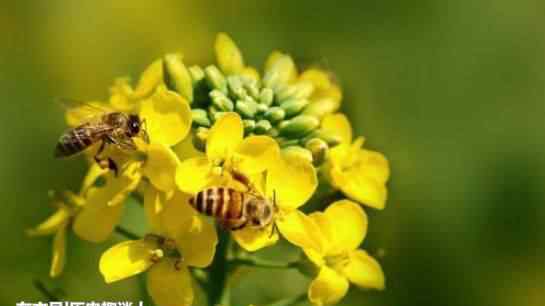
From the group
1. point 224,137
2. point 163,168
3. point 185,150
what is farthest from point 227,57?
point 185,150

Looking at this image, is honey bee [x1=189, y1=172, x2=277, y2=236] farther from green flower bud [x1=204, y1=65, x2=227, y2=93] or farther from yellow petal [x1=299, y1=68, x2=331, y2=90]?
yellow petal [x1=299, y1=68, x2=331, y2=90]

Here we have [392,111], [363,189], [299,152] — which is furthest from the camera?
[392,111]

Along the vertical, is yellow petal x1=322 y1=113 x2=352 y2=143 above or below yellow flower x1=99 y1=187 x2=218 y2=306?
above

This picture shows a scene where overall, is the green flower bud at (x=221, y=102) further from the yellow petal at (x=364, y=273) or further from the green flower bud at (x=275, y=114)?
the yellow petal at (x=364, y=273)

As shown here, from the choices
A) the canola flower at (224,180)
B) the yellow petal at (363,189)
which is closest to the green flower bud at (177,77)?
the canola flower at (224,180)

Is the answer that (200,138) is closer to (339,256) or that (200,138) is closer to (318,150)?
(318,150)

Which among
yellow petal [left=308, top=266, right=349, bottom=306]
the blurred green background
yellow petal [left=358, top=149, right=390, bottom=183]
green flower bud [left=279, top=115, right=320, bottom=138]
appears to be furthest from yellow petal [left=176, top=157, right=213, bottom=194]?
the blurred green background

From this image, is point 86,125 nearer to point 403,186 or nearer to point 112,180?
point 112,180
